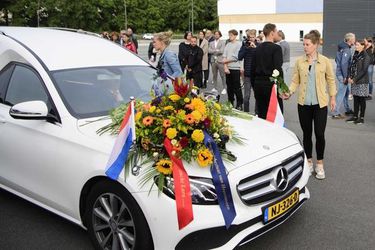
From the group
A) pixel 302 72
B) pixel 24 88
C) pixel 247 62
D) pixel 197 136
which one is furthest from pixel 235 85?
pixel 197 136

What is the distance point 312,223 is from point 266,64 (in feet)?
10.9

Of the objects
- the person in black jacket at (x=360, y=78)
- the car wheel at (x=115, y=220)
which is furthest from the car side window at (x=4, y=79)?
the person in black jacket at (x=360, y=78)

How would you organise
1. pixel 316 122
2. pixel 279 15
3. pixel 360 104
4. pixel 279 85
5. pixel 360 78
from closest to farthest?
pixel 316 122
pixel 279 85
pixel 360 78
pixel 360 104
pixel 279 15

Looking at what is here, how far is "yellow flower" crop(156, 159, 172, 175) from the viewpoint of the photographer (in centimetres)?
346

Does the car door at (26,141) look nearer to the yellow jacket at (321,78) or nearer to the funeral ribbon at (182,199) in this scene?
the funeral ribbon at (182,199)

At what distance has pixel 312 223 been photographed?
15.2 feet

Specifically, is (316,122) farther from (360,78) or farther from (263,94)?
(360,78)

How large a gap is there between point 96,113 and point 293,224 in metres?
2.16

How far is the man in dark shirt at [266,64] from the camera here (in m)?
7.27

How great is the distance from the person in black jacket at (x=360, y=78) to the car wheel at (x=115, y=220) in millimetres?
7184

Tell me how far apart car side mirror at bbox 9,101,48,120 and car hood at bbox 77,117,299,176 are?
350mm

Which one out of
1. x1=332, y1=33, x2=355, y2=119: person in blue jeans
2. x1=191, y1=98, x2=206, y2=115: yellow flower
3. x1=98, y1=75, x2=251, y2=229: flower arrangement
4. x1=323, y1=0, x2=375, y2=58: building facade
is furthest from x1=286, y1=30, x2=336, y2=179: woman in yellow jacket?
x1=323, y1=0, x2=375, y2=58: building facade

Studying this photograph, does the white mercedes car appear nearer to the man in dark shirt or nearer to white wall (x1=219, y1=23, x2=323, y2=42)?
the man in dark shirt

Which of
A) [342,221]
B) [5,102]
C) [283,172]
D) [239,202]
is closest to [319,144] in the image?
[342,221]
